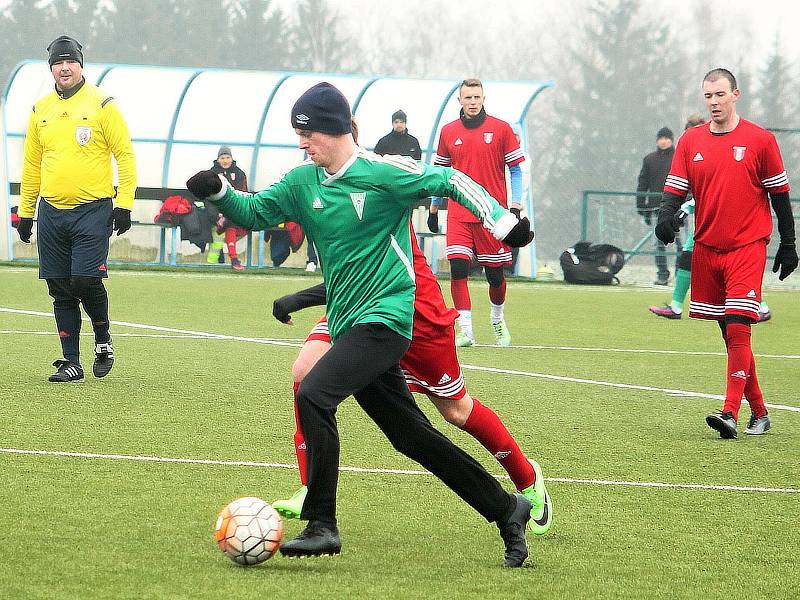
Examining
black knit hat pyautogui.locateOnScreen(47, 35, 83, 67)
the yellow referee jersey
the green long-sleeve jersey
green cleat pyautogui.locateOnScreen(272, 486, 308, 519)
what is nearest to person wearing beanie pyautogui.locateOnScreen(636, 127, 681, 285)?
the yellow referee jersey

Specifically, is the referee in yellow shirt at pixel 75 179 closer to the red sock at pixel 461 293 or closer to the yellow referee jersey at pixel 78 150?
the yellow referee jersey at pixel 78 150

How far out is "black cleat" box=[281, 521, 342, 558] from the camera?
4.72 meters

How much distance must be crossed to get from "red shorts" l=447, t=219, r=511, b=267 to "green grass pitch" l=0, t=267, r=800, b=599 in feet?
2.76

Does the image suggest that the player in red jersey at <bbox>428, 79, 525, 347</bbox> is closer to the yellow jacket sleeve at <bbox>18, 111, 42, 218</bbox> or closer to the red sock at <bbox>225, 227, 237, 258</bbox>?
the yellow jacket sleeve at <bbox>18, 111, 42, 218</bbox>

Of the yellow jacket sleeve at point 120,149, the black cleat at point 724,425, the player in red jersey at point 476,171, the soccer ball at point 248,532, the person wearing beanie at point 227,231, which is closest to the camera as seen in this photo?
the soccer ball at point 248,532

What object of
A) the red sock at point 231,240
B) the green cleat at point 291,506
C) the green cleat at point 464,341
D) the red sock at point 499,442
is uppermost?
the red sock at point 499,442

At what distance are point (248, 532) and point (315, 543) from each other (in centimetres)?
23

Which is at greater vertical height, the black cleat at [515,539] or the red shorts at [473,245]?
the red shorts at [473,245]

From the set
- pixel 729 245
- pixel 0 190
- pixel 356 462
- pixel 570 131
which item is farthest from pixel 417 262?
Answer: pixel 570 131

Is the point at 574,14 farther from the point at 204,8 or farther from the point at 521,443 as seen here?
the point at 521,443

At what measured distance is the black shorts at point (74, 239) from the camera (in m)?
9.23

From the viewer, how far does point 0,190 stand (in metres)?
25.7

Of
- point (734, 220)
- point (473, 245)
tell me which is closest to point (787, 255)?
point (734, 220)

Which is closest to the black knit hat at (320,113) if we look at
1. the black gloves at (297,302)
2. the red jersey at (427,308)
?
the red jersey at (427,308)
